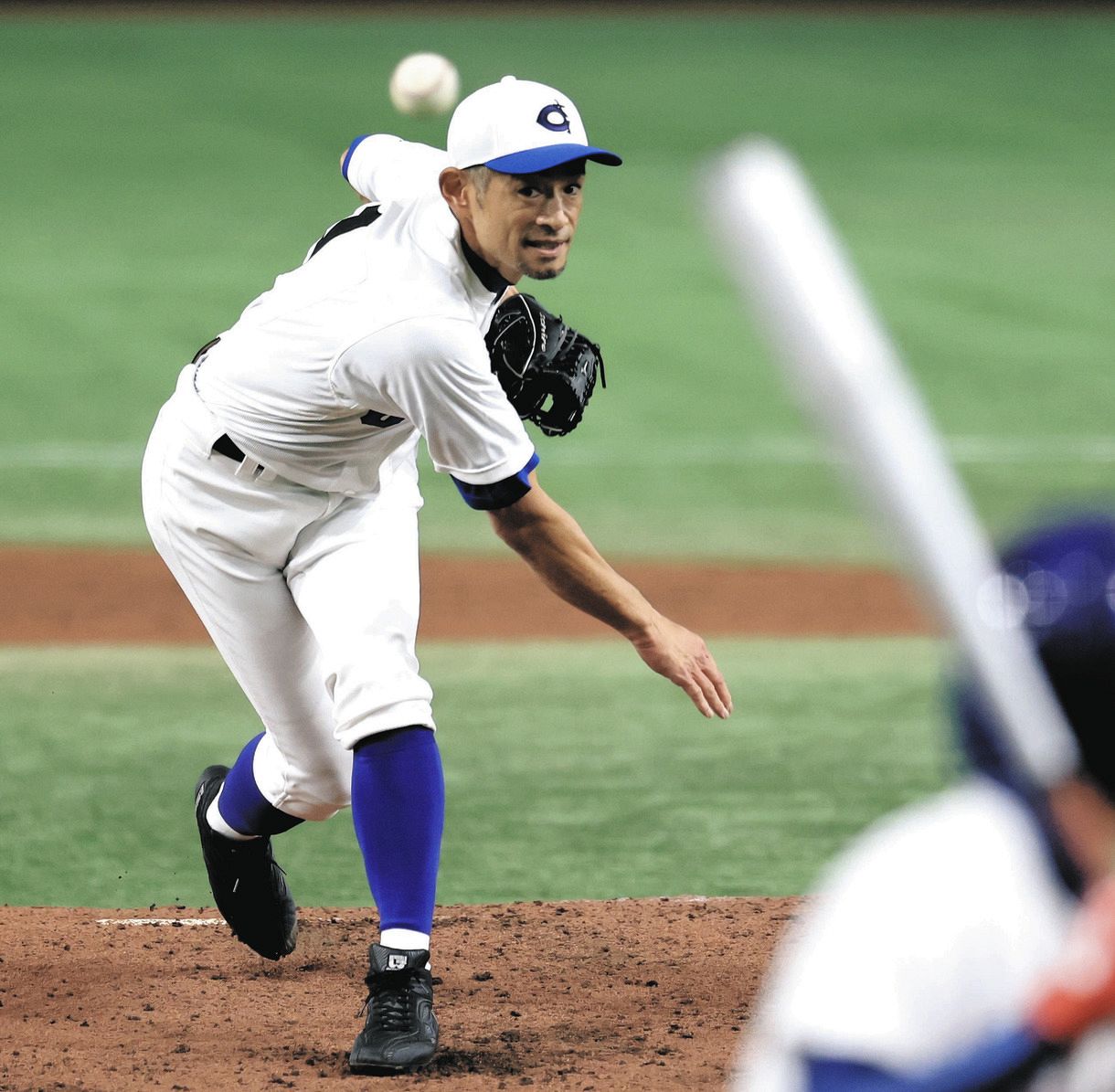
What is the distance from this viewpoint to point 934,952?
1.49m

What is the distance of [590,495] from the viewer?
10.3 meters

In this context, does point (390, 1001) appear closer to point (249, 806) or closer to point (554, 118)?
point (249, 806)

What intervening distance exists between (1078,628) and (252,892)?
3354 mm

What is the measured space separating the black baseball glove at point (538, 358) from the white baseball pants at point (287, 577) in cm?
37

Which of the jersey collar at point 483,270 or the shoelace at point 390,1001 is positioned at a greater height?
the jersey collar at point 483,270

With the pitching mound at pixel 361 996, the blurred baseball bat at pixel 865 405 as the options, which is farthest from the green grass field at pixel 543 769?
the blurred baseball bat at pixel 865 405

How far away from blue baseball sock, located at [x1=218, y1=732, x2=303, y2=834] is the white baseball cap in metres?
1.49

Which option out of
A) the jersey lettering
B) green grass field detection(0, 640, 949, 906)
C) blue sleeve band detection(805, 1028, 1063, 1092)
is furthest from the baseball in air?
blue sleeve band detection(805, 1028, 1063, 1092)

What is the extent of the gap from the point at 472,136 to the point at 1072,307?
1084 cm

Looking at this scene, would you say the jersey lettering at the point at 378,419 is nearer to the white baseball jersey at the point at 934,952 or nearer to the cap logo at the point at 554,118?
the cap logo at the point at 554,118

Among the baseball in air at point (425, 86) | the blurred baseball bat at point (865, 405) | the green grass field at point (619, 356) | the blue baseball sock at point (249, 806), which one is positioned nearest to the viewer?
the blurred baseball bat at point (865, 405)

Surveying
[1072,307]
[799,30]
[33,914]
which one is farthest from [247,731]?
[799,30]

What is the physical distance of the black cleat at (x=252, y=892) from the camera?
4.59 metres

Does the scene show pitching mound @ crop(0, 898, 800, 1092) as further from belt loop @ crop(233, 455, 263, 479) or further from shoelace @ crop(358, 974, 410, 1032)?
belt loop @ crop(233, 455, 263, 479)
